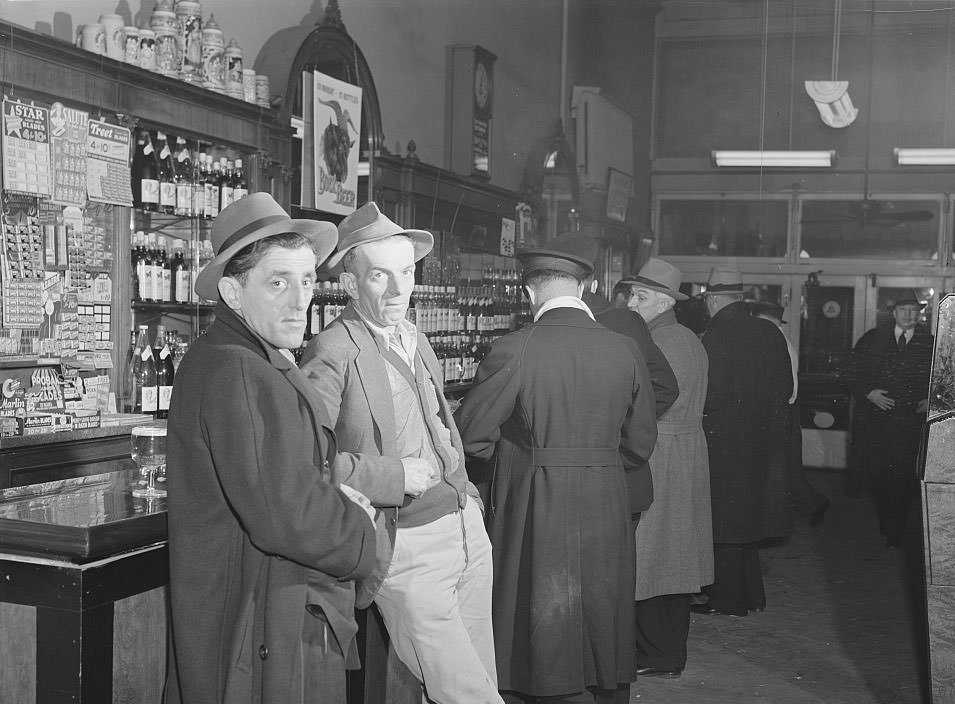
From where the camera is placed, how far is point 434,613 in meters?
2.51

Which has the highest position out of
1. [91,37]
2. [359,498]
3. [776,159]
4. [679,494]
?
[91,37]

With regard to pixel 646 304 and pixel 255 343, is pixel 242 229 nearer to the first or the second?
pixel 255 343

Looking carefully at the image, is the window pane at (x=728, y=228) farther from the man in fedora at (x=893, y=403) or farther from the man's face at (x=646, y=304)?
the man's face at (x=646, y=304)

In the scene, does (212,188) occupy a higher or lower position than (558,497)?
higher

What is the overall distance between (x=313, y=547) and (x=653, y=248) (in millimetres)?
5086

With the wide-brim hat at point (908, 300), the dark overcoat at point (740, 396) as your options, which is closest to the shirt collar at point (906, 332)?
the wide-brim hat at point (908, 300)

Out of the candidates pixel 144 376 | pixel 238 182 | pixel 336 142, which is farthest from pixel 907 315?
pixel 144 376

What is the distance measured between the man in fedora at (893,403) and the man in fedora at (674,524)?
2.12m

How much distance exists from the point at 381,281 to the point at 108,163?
208 centimetres

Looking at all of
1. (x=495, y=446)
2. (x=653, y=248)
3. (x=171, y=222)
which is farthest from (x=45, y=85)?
(x=653, y=248)

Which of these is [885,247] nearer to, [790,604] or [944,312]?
[790,604]

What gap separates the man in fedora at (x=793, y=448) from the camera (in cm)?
609

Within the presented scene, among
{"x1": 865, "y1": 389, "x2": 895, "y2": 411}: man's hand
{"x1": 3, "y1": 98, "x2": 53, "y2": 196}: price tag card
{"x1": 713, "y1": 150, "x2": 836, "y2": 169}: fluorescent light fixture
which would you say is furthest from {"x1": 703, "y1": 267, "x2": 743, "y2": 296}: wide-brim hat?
{"x1": 3, "y1": 98, "x2": 53, "y2": 196}: price tag card

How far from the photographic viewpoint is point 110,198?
4.23m
